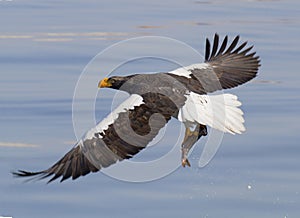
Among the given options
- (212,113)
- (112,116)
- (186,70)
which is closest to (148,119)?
(112,116)

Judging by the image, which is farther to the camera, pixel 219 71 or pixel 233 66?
pixel 233 66

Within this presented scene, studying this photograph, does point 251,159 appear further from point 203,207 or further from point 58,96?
point 58,96

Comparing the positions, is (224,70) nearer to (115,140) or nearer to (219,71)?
(219,71)

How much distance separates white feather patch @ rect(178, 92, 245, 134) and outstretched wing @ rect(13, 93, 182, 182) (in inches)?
3.3

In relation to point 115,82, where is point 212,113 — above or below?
below

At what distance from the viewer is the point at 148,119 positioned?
593cm

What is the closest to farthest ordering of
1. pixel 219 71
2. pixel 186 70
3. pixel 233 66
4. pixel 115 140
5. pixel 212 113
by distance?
pixel 115 140 < pixel 212 113 < pixel 186 70 < pixel 219 71 < pixel 233 66

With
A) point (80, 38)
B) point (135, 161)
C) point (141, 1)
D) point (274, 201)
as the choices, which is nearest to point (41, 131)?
point (135, 161)

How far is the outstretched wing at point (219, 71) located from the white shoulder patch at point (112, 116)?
40 centimetres

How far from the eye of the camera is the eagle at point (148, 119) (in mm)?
5812

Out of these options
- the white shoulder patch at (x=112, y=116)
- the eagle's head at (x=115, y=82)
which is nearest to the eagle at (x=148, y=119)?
the white shoulder patch at (x=112, y=116)

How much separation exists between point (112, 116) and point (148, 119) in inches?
7.0

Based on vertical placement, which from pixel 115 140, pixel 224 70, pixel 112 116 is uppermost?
pixel 224 70

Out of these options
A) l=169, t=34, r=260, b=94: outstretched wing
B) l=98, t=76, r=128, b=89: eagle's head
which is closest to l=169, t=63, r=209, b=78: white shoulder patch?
l=169, t=34, r=260, b=94: outstretched wing
